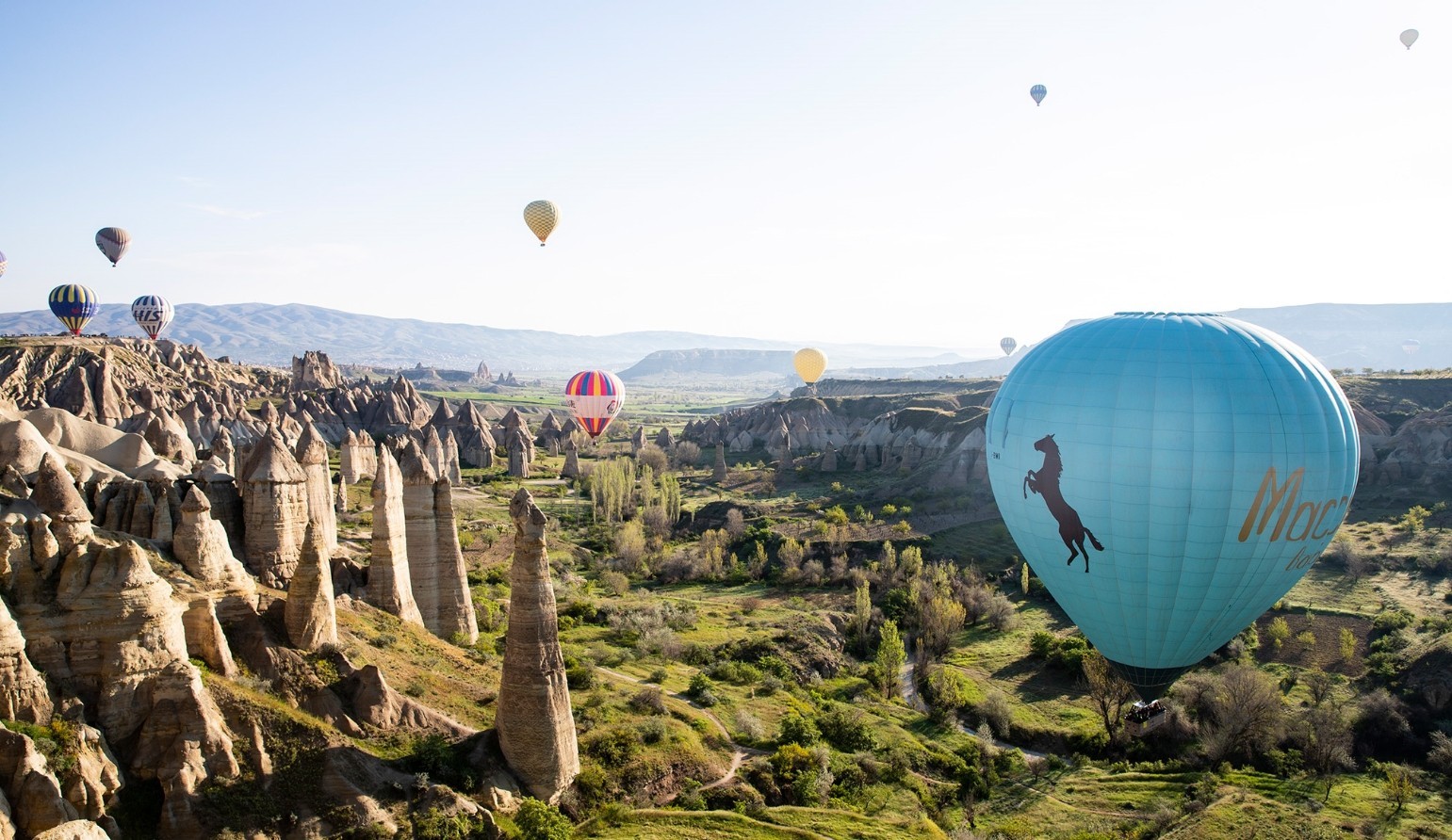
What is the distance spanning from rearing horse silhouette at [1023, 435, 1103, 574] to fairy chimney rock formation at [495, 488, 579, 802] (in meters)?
15.5

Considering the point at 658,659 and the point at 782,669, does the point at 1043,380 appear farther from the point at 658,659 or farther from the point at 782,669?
the point at 658,659

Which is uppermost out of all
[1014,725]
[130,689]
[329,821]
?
[130,689]

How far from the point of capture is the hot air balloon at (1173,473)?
2286cm

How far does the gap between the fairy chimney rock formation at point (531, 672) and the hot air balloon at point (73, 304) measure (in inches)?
3704

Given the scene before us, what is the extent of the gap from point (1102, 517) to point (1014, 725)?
927 centimetres

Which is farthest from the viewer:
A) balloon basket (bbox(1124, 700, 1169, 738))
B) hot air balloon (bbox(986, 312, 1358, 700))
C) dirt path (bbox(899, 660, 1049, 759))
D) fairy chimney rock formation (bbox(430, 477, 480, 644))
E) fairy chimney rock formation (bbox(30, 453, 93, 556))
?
dirt path (bbox(899, 660, 1049, 759))

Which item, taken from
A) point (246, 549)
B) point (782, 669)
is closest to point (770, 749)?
point (782, 669)

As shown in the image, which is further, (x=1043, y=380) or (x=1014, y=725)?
(x=1014, y=725)

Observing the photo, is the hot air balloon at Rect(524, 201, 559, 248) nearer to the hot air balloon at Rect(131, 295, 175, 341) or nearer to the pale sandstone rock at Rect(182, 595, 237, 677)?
the pale sandstone rock at Rect(182, 595, 237, 677)

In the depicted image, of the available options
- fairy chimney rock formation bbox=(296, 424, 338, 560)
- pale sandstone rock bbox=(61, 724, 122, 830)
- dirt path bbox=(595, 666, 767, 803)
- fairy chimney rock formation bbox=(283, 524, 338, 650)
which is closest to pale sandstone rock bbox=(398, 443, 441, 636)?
fairy chimney rock formation bbox=(296, 424, 338, 560)

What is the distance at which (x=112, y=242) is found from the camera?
3593 inches

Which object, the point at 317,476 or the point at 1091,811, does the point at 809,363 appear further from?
the point at 317,476

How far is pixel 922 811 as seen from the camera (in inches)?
877

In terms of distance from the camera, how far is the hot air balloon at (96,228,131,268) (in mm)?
91000
